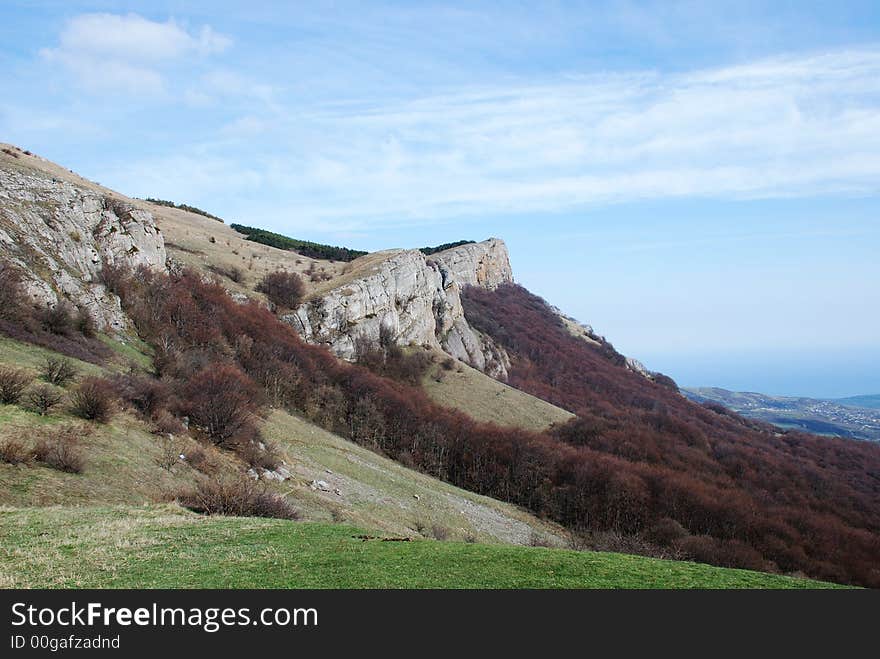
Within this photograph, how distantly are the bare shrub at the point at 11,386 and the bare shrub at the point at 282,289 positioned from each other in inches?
1804

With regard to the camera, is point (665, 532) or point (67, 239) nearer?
point (67, 239)

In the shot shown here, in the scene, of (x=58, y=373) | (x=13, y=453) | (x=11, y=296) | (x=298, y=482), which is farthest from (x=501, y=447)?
(x=13, y=453)

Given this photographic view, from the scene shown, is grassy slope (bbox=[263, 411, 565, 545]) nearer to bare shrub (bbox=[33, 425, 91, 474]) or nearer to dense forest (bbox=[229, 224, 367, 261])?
bare shrub (bbox=[33, 425, 91, 474])

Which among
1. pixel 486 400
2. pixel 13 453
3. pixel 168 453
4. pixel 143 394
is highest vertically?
pixel 143 394

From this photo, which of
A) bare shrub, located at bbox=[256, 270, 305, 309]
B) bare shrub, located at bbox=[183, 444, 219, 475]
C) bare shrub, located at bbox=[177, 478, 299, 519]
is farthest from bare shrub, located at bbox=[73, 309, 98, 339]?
bare shrub, located at bbox=[256, 270, 305, 309]

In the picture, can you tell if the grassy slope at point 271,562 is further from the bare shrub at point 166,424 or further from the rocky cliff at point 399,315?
the rocky cliff at point 399,315

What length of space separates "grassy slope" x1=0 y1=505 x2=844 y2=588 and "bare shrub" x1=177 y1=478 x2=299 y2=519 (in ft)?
12.5

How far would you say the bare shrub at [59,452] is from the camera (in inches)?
709

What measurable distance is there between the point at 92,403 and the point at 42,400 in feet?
5.59

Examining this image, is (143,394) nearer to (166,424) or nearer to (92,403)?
(166,424)

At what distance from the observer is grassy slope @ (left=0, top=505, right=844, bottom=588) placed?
1073 cm

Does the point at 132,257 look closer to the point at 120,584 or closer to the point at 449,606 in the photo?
the point at 120,584

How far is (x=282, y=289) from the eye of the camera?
227ft

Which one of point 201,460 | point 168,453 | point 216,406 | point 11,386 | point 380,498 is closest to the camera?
point 11,386
